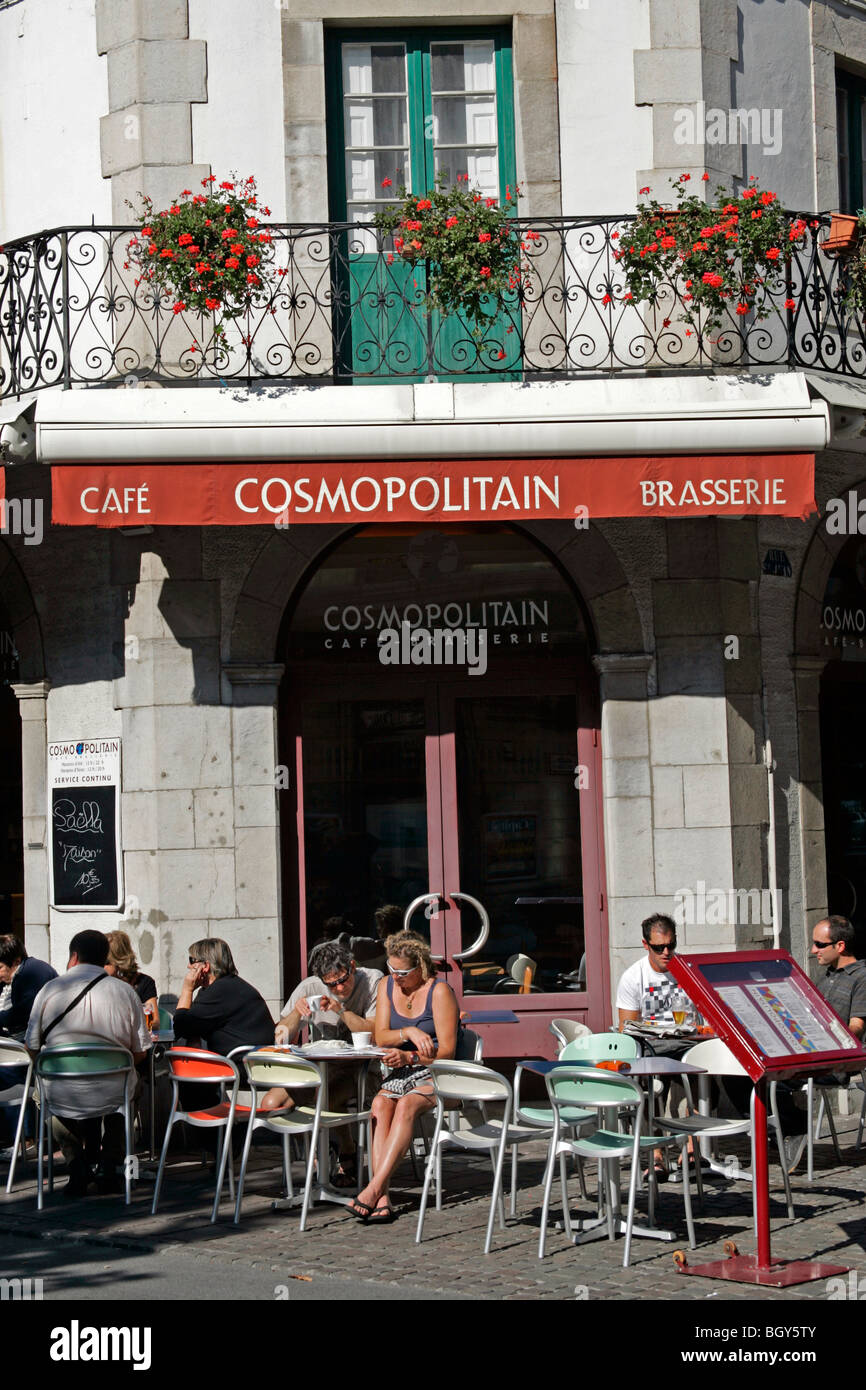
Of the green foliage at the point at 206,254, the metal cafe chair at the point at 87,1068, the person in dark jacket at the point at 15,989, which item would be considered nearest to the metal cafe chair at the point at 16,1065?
the metal cafe chair at the point at 87,1068

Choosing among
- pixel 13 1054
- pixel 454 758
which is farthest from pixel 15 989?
pixel 454 758

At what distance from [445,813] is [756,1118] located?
4502mm

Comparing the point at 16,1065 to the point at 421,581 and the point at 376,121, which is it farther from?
the point at 376,121

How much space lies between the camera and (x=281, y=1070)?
830 cm

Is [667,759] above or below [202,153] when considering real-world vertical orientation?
below

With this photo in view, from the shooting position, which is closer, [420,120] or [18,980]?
[18,980]

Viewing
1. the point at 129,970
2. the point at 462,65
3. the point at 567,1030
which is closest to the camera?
the point at 567,1030

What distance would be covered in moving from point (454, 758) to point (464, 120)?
420 cm

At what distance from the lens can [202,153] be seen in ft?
37.2

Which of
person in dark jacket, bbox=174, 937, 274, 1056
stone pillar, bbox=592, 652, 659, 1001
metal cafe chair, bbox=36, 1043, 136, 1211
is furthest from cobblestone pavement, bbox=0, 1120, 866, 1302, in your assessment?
stone pillar, bbox=592, 652, 659, 1001

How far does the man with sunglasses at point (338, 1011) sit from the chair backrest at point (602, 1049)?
3.70 ft

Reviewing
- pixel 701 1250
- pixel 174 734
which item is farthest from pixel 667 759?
pixel 701 1250
